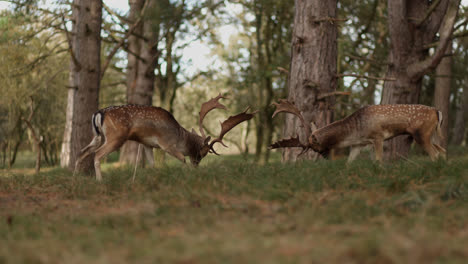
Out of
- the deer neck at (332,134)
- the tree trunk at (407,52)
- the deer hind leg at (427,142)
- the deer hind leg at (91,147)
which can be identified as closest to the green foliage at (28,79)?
the deer hind leg at (91,147)

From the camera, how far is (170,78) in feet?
49.4

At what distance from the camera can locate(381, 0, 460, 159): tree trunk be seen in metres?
10.5

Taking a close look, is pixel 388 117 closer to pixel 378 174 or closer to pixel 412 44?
pixel 378 174

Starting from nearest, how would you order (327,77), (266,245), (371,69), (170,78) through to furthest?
(266,245) < (327,77) < (170,78) < (371,69)

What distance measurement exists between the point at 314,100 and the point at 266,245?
561 centimetres

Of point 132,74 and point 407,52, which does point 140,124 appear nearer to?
point 407,52

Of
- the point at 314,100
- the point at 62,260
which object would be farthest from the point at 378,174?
the point at 62,260

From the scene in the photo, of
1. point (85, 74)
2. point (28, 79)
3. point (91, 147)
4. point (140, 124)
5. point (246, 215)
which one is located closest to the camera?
point (246, 215)

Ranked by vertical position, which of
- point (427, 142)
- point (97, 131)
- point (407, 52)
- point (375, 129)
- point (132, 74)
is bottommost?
point (97, 131)

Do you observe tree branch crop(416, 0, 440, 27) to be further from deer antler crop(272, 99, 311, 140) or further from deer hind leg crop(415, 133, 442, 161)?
deer antler crop(272, 99, 311, 140)

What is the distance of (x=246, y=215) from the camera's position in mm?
4492

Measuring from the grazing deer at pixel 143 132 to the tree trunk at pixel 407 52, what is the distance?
13.3 feet

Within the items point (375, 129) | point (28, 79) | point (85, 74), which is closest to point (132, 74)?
point (28, 79)

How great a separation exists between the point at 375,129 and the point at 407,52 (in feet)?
12.0
